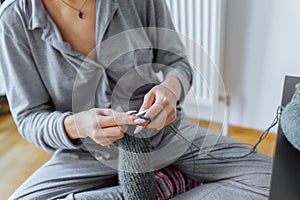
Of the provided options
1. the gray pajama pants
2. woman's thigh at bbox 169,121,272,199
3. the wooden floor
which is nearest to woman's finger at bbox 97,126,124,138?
the gray pajama pants

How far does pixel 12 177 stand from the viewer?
141cm

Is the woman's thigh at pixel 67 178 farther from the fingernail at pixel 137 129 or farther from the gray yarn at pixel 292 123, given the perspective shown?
the gray yarn at pixel 292 123

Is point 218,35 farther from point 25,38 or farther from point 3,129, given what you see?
point 3,129

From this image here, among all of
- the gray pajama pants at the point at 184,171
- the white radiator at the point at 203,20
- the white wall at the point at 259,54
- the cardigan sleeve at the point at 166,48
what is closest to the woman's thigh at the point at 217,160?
the gray pajama pants at the point at 184,171

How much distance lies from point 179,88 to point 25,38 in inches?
14.5

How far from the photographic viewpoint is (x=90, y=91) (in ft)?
2.66

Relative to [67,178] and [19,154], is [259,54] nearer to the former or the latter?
[67,178]

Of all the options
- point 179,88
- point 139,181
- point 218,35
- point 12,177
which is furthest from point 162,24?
point 12,177

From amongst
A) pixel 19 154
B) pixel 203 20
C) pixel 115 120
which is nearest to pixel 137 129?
pixel 115 120

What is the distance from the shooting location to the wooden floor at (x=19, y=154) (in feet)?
4.57

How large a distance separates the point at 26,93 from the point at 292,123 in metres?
0.57

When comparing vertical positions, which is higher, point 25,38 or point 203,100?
point 25,38

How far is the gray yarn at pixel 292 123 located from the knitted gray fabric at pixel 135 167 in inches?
10.5

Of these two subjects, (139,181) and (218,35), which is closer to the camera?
(139,181)
